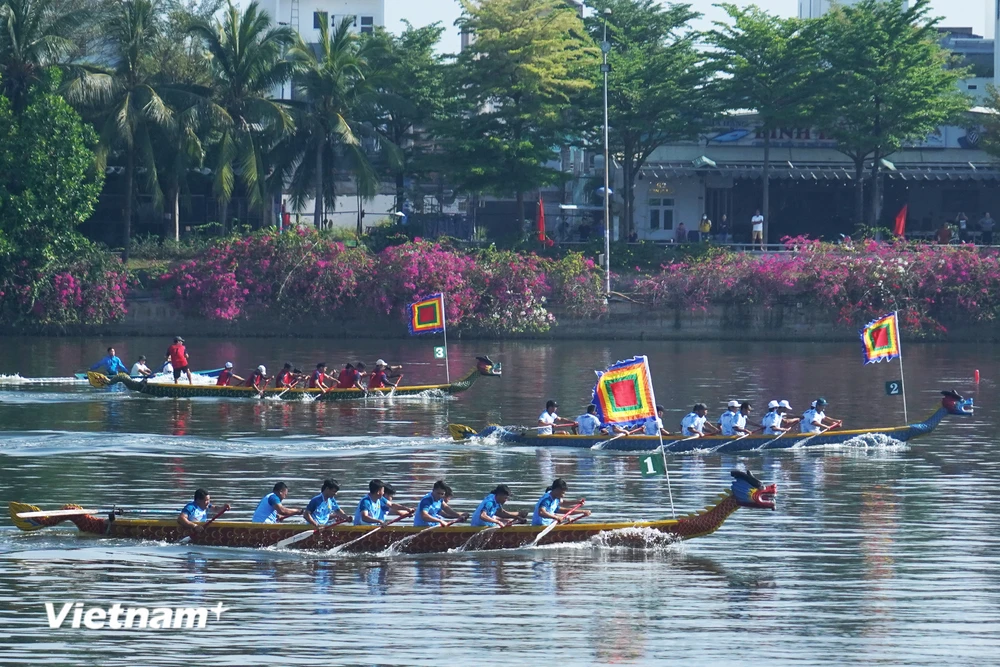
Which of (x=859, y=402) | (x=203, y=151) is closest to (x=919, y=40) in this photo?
(x=859, y=402)

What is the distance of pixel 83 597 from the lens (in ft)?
72.6

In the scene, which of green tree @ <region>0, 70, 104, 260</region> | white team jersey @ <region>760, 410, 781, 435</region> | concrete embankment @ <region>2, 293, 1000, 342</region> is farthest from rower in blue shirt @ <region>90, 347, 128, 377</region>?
white team jersey @ <region>760, 410, 781, 435</region>

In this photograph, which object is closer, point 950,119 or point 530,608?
point 530,608

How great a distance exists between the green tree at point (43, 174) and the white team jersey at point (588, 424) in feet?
118

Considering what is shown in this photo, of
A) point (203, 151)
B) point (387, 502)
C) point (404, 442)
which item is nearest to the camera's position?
point (387, 502)

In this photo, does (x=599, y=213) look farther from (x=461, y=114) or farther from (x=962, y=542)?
(x=962, y=542)

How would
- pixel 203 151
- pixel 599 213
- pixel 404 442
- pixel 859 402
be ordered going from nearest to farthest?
pixel 404 442, pixel 859 402, pixel 203 151, pixel 599 213

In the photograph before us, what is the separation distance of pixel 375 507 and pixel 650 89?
165ft

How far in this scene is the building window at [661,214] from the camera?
81062 mm

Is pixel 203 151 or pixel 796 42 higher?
pixel 796 42

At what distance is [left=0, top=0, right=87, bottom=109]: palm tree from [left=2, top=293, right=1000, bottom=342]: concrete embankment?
11.4m

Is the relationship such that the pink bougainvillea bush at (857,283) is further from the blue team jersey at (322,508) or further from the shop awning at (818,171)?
the blue team jersey at (322,508)

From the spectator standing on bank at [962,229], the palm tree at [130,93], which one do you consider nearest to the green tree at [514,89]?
the palm tree at [130,93]

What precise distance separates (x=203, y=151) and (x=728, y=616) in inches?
2129
